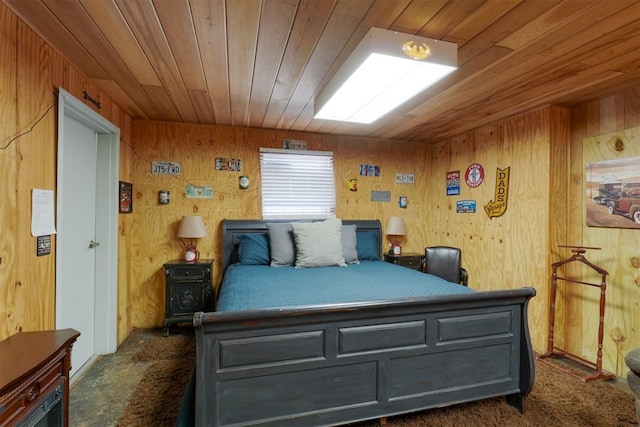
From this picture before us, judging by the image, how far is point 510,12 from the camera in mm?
1413

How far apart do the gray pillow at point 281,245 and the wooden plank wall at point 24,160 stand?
5.40 ft

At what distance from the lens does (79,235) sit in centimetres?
234

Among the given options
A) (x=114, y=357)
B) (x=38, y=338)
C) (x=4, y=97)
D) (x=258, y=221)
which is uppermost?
(x=4, y=97)

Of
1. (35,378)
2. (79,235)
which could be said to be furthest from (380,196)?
(35,378)

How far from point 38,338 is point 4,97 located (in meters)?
1.13

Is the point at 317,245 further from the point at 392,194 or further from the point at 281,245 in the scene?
the point at 392,194

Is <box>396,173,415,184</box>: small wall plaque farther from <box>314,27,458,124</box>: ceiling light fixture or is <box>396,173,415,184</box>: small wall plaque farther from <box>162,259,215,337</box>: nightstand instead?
<box>162,259,215,337</box>: nightstand

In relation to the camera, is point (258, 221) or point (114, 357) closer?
point (114, 357)

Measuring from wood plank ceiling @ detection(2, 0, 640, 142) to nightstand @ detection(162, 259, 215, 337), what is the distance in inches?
61.3

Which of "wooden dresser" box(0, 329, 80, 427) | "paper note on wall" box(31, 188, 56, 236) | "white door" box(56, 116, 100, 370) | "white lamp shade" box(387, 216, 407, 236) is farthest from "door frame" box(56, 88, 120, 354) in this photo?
"white lamp shade" box(387, 216, 407, 236)

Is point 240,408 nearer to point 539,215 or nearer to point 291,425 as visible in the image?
point 291,425

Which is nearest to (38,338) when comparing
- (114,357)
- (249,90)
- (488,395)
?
(114,357)

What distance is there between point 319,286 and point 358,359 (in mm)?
621

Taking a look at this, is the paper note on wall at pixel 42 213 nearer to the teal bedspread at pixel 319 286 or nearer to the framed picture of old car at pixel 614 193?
the teal bedspread at pixel 319 286
